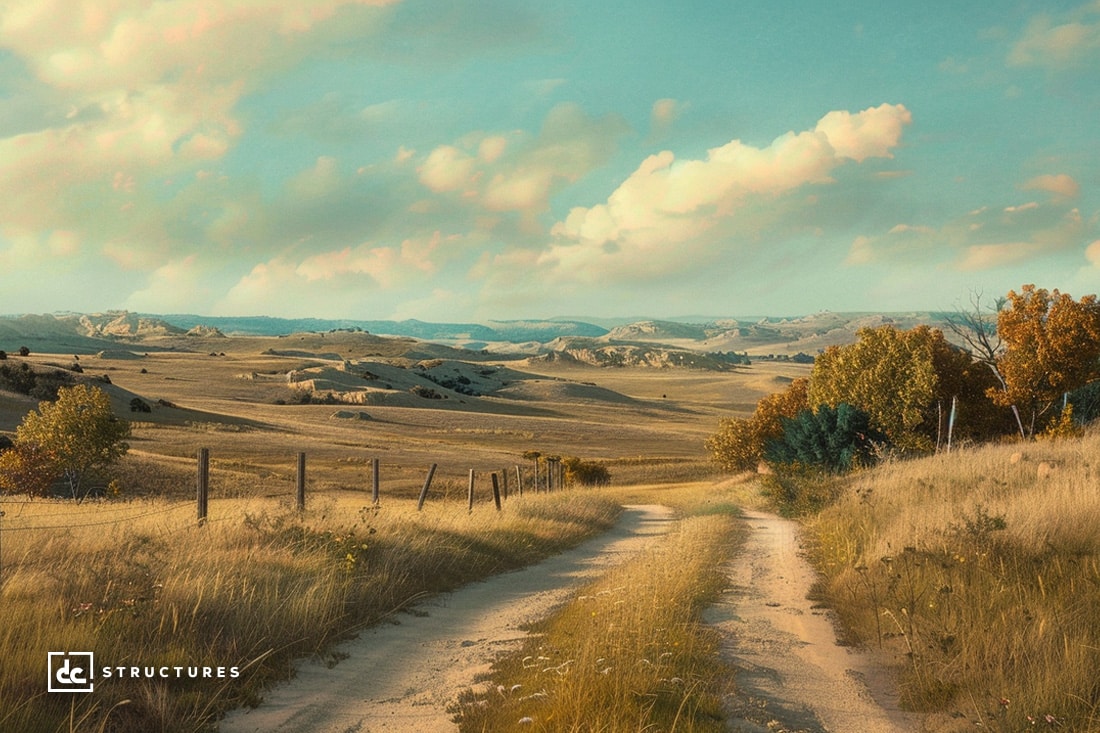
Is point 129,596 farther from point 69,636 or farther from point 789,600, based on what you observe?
point 789,600

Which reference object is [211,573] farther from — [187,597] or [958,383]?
[958,383]

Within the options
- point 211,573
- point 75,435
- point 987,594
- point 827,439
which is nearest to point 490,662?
point 211,573

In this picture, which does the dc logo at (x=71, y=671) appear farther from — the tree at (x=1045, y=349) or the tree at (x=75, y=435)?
the tree at (x=1045, y=349)

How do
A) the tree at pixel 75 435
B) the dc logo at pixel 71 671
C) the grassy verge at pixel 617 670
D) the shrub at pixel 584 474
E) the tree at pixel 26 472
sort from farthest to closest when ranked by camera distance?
the shrub at pixel 584 474, the tree at pixel 75 435, the tree at pixel 26 472, the dc logo at pixel 71 671, the grassy verge at pixel 617 670

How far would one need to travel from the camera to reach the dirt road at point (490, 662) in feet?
24.8

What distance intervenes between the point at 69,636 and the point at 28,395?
7318 cm

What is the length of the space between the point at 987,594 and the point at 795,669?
2.40 meters

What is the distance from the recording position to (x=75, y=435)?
121ft

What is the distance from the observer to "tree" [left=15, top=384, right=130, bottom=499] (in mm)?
36719

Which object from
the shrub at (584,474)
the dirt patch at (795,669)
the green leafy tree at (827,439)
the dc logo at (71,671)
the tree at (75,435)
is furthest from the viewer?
the shrub at (584,474)

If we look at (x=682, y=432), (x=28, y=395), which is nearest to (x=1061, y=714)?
(x=28, y=395)

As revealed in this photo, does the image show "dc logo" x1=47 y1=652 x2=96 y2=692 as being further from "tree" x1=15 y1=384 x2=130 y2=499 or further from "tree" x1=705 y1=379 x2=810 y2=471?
"tree" x1=705 y1=379 x2=810 y2=471

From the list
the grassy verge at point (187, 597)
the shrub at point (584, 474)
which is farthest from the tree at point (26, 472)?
the shrub at point (584, 474)

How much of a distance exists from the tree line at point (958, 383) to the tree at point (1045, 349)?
5 centimetres
